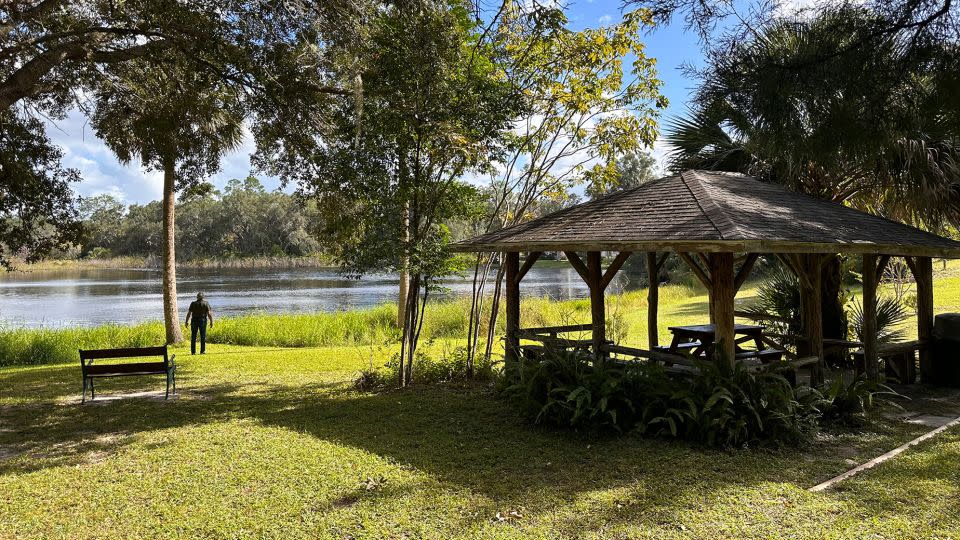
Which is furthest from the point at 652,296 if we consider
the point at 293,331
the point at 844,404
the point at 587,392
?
the point at 293,331

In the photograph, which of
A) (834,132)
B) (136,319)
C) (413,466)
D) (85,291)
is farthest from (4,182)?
(85,291)

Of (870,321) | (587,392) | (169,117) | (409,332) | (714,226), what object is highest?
(169,117)

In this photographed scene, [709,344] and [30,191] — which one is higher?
[30,191]

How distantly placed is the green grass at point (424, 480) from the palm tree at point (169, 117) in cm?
381

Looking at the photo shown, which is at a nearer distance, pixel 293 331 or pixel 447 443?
pixel 447 443

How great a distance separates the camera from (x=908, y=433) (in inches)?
260

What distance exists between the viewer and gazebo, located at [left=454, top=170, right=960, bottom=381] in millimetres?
6484

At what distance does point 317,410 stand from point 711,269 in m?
5.00

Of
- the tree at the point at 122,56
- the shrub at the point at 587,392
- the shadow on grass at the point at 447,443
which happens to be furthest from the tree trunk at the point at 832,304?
the tree at the point at 122,56

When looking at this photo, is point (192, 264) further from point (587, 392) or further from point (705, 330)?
point (587, 392)

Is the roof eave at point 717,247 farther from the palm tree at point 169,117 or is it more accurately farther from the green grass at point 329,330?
the green grass at point 329,330

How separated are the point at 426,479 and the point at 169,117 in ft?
21.2

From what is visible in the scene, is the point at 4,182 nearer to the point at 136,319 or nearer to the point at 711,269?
the point at 711,269

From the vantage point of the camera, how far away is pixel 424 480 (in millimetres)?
5277
